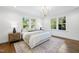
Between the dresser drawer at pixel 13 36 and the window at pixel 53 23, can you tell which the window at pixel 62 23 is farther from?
the dresser drawer at pixel 13 36

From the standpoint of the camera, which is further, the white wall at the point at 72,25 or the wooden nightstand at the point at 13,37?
the white wall at the point at 72,25

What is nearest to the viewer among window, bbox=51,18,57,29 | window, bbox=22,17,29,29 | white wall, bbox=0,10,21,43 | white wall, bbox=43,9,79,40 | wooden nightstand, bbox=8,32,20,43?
white wall, bbox=0,10,21,43

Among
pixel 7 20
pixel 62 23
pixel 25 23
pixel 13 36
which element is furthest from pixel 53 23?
pixel 7 20

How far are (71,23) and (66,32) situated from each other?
2.32ft

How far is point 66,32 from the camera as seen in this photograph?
4348mm

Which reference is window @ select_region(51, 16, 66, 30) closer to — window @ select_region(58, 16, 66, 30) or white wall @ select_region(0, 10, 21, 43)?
window @ select_region(58, 16, 66, 30)

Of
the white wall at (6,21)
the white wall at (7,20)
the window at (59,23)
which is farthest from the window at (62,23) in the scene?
the white wall at (6,21)

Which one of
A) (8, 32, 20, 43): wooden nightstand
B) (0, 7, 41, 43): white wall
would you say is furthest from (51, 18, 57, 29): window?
(8, 32, 20, 43): wooden nightstand

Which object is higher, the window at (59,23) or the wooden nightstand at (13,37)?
the window at (59,23)
